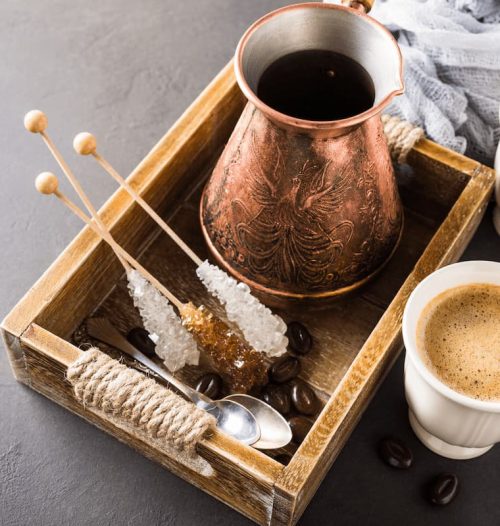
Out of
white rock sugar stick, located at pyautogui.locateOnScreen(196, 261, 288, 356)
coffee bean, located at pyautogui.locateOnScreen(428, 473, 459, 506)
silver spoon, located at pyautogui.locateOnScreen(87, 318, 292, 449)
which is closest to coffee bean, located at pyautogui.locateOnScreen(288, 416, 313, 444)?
silver spoon, located at pyautogui.locateOnScreen(87, 318, 292, 449)

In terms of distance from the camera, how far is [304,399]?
140cm

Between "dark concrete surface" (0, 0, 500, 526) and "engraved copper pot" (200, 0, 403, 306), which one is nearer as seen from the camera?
"engraved copper pot" (200, 0, 403, 306)

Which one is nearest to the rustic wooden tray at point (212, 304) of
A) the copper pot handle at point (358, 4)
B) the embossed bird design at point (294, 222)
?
the embossed bird design at point (294, 222)

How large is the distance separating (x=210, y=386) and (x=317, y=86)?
0.47 m

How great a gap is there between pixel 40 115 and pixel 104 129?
0.55 m

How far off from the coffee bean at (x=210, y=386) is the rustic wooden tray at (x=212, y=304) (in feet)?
0.10

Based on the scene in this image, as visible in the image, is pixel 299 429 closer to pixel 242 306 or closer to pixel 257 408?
pixel 257 408

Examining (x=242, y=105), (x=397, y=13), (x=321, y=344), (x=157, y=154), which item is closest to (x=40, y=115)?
(x=157, y=154)

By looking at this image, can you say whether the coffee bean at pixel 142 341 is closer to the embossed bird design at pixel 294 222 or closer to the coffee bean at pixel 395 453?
the embossed bird design at pixel 294 222

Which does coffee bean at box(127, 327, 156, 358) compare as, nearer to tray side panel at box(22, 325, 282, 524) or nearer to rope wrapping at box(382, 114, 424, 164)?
tray side panel at box(22, 325, 282, 524)

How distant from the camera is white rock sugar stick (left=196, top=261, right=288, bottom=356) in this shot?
4.47 feet

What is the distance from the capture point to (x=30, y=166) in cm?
174

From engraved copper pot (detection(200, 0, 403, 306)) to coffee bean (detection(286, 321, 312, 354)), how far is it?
0.18ft

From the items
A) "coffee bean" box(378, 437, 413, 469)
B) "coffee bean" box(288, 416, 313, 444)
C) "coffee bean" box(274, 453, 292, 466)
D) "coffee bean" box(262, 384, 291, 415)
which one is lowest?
"coffee bean" box(378, 437, 413, 469)
